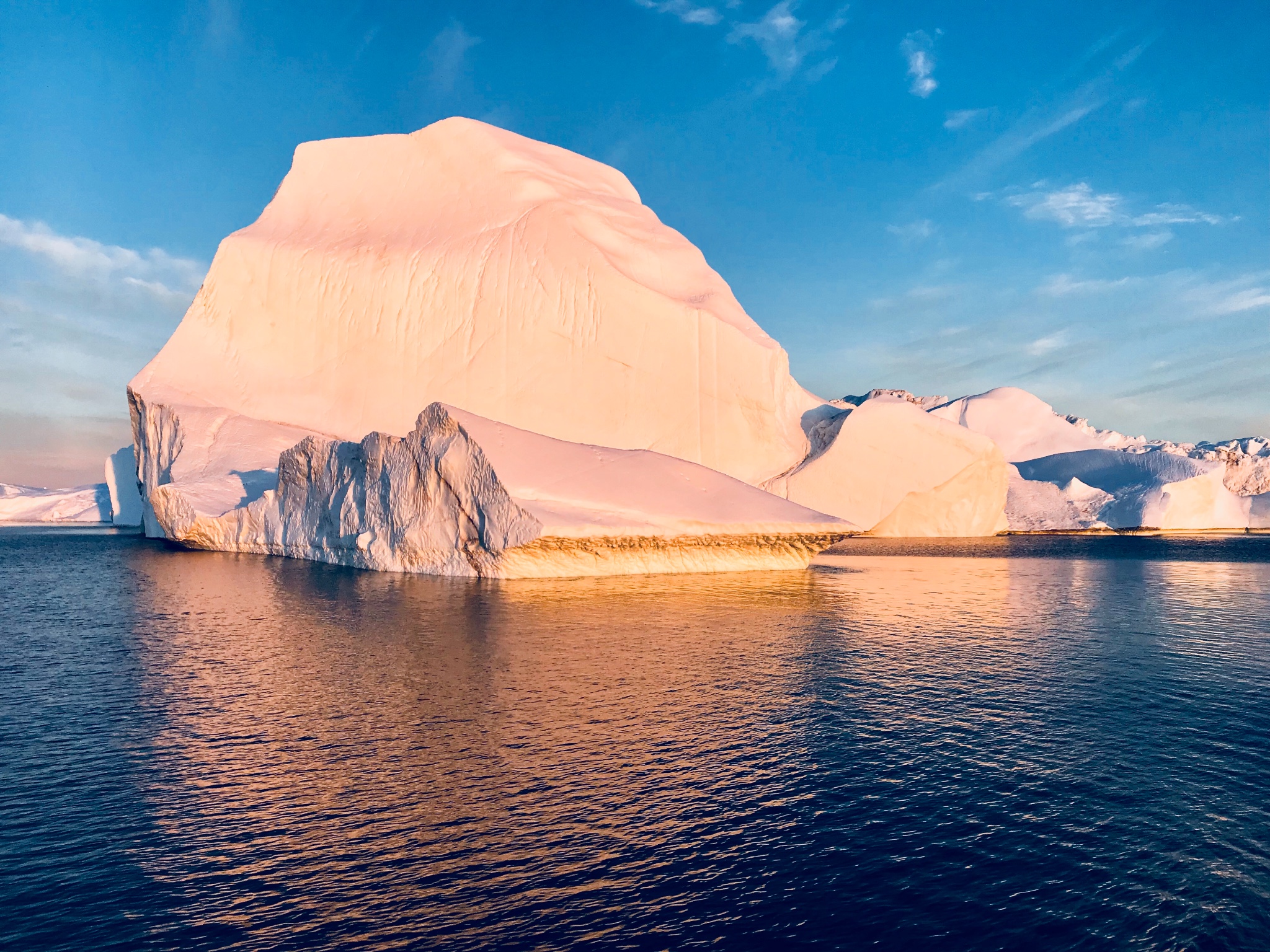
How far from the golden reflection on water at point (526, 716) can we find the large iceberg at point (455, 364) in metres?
9.09

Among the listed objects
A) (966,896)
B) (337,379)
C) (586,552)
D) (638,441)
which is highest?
(337,379)

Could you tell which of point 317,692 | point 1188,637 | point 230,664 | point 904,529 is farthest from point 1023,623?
point 904,529

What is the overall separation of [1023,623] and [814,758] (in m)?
9.87

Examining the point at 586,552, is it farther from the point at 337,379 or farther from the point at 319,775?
the point at 337,379

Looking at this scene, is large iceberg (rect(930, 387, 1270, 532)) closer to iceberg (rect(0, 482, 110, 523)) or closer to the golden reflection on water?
the golden reflection on water

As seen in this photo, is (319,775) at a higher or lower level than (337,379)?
lower

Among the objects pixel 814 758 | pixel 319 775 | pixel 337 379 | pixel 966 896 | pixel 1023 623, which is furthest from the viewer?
pixel 337 379

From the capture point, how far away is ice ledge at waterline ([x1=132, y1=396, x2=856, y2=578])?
20.2 meters

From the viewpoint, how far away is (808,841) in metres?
5.66

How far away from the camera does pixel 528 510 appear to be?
19.5m

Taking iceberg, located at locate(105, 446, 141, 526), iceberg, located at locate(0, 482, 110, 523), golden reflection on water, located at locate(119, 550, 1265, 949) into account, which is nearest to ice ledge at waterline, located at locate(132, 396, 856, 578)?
golden reflection on water, located at locate(119, 550, 1265, 949)

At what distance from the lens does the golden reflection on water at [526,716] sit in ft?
17.6

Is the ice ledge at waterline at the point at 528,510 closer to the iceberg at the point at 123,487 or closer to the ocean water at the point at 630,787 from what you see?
the ocean water at the point at 630,787

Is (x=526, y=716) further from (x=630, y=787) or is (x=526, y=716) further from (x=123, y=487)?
(x=123, y=487)
